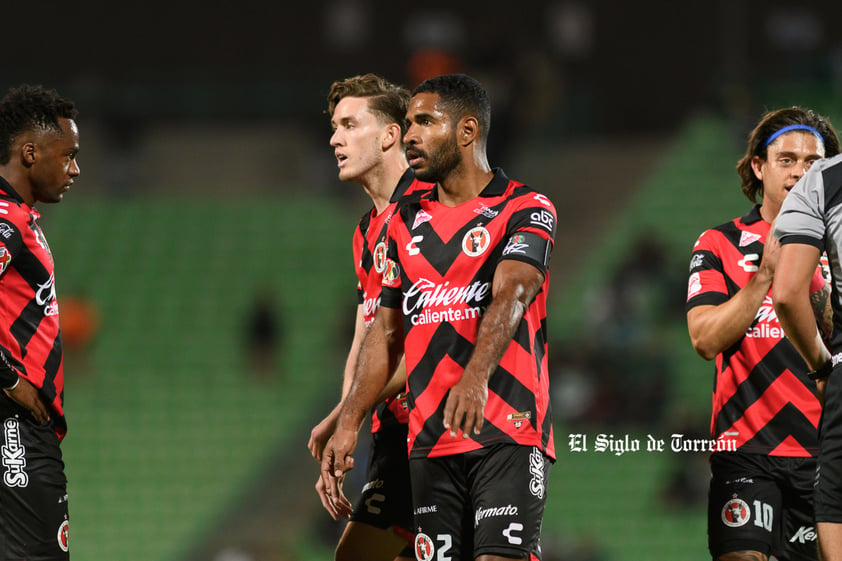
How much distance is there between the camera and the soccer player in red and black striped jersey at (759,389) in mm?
5492

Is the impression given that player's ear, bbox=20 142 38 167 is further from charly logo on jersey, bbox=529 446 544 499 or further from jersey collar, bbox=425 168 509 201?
charly logo on jersey, bbox=529 446 544 499

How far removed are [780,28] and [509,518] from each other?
1867cm

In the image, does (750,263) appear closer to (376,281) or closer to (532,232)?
(532,232)

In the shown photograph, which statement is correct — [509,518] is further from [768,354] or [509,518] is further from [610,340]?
[610,340]

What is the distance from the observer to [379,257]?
5.57 m

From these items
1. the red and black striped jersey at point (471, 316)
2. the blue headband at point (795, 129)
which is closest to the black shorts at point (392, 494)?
the red and black striped jersey at point (471, 316)

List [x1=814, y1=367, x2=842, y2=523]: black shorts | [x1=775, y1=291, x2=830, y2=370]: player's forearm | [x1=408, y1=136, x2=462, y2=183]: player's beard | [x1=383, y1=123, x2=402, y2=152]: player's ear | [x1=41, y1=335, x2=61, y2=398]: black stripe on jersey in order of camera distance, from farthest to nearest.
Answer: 1. [x1=383, y1=123, x2=402, y2=152]: player's ear
2. [x1=41, y1=335, x2=61, y2=398]: black stripe on jersey
3. [x1=408, y1=136, x2=462, y2=183]: player's beard
4. [x1=775, y1=291, x2=830, y2=370]: player's forearm
5. [x1=814, y1=367, x2=842, y2=523]: black shorts

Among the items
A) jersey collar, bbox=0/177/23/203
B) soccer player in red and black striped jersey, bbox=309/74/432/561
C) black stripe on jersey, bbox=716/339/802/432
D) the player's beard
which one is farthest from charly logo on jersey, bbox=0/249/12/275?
black stripe on jersey, bbox=716/339/802/432

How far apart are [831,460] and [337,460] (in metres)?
1.96

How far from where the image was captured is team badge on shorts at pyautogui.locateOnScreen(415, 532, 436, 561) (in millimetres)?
4867

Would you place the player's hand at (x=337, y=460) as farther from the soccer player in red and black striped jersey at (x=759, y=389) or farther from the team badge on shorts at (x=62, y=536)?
the soccer player in red and black striped jersey at (x=759, y=389)

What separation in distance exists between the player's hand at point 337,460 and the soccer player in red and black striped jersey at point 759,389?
174cm

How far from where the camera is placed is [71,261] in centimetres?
1859

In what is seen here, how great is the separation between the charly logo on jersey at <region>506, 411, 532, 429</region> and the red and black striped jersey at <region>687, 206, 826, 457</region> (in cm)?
130
